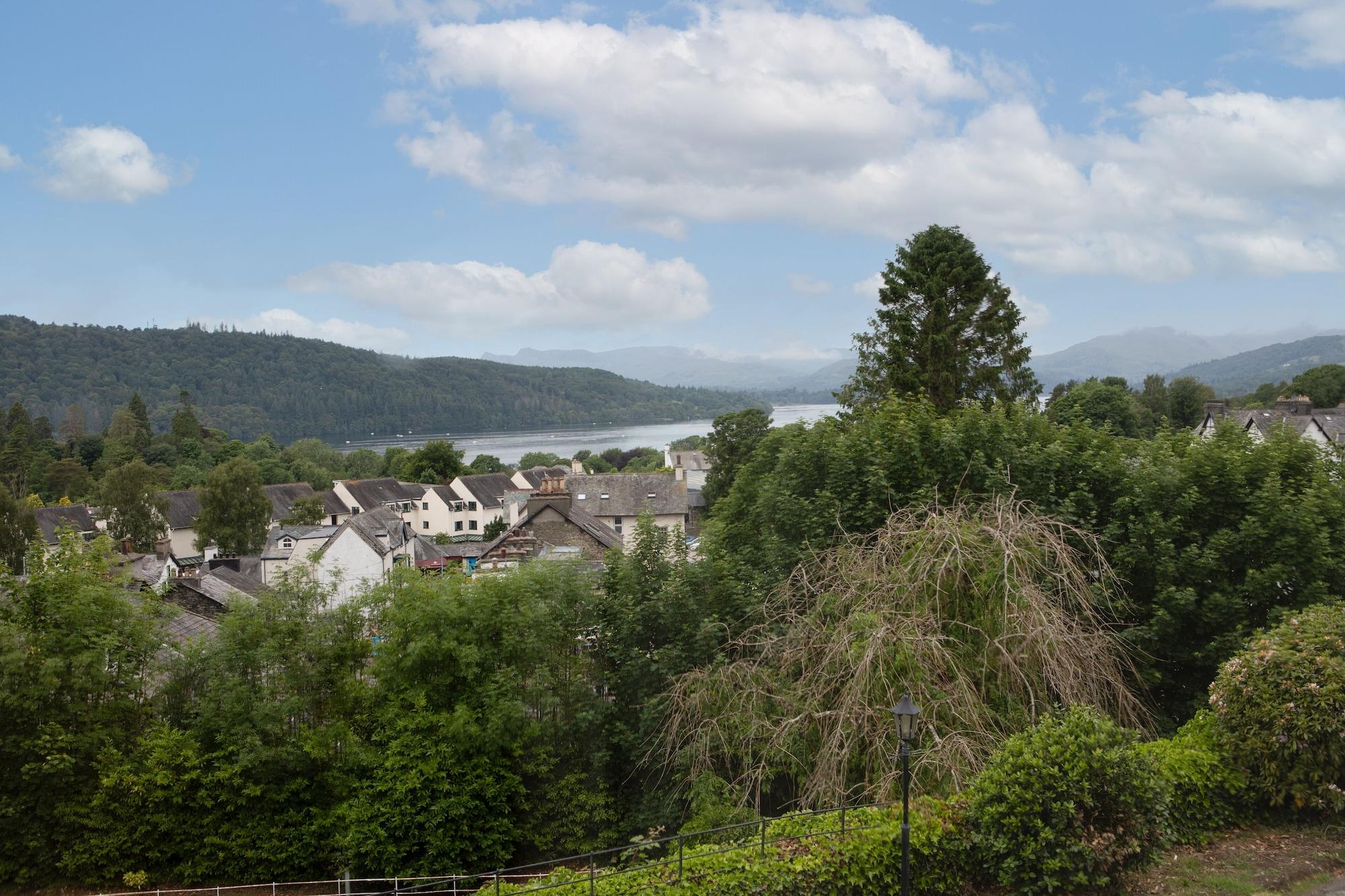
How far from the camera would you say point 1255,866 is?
948 centimetres

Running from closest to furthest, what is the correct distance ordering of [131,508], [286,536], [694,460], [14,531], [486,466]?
[286,536] → [14,531] → [131,508] → [694,460] → [486,466]

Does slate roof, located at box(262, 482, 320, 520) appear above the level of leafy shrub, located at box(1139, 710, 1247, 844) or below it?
above

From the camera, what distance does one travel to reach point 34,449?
93250mm

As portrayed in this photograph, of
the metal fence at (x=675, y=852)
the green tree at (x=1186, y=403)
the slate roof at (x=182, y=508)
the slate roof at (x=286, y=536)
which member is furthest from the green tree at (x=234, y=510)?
the green tree at (x=1186, y=403)

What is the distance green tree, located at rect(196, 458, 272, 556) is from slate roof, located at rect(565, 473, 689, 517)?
2016 centimetres

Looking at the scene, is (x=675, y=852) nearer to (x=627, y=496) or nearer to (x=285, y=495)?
(x=627, y=496)

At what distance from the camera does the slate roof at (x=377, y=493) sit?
71.8 meters

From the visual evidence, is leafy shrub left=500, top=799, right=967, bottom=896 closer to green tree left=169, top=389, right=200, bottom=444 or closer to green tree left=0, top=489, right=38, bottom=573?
green tree left=0, top=489, right=38, bottom=573

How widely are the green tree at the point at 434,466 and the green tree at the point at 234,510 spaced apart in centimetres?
2532

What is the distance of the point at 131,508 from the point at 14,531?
10.1 metres

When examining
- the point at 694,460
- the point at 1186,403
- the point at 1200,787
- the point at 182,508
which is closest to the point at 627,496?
the point at 182,508

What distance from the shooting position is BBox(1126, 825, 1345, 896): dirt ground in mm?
8984

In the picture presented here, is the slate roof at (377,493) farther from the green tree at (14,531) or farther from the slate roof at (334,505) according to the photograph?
the green tree at (14,531)

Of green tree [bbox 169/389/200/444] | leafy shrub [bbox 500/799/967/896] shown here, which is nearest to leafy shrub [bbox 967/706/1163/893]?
leafy shrub [bbox 500/799/967/896]
